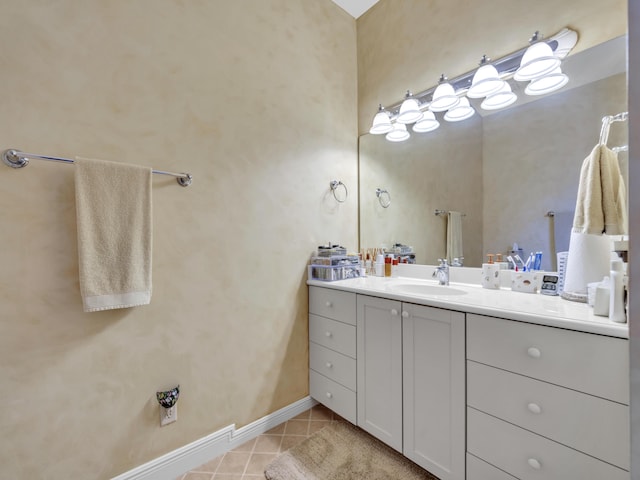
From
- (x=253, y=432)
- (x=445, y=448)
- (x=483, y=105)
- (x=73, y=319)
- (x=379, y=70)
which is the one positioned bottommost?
(x=253, y=432)

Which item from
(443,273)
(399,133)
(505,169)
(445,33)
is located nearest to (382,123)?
(399,133)

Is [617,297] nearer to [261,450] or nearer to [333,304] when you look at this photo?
[333,304]

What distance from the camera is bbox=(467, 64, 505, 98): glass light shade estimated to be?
154 centimetres

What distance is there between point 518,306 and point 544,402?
1.07 feet

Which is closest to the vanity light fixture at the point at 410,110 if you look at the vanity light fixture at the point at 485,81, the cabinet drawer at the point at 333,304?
the vanity light fixture at the point at 485,81

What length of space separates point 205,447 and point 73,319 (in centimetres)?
90

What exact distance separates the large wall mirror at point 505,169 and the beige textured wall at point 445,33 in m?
0.15

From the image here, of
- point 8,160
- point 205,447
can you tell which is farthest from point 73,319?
point 205,447

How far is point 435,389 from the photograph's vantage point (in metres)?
1.28

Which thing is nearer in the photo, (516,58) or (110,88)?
(110,88)

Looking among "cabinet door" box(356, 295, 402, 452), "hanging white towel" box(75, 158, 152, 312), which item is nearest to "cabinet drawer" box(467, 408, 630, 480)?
"cabinet door" box(356, 295, 402, 452)

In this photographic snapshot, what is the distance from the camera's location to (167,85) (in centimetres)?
140

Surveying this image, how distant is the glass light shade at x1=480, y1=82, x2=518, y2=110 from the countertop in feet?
3.25

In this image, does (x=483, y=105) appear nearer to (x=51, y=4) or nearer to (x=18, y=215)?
(x=51, y=4)
